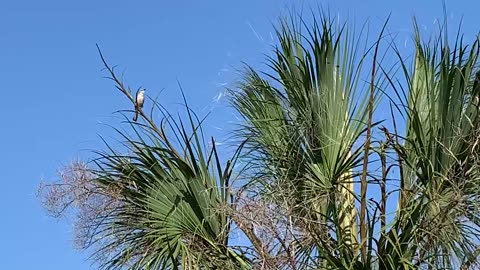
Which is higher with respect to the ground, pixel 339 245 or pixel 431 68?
pixel 431 68

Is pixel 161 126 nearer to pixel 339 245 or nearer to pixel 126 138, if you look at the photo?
pixel 126 138

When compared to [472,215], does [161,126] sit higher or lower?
higher

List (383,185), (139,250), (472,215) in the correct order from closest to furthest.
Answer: (472,215), (383,185), (139,250)

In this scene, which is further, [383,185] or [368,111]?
[368,111]

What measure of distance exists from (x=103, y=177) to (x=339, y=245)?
1556 mm

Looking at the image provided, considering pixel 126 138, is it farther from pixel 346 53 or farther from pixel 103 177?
→ pixel 346 53

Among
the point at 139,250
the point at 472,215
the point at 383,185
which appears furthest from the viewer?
the point at 139,250

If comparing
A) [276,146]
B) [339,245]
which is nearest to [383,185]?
[339,245]

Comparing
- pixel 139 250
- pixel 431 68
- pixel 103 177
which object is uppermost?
pixel 431 68

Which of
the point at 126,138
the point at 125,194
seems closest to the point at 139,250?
the point at 125,194

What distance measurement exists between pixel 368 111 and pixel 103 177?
1634 millimetres

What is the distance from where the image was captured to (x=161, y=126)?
557cm

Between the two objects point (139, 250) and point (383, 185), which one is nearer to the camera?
point (383, 185)

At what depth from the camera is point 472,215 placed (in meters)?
4.68
